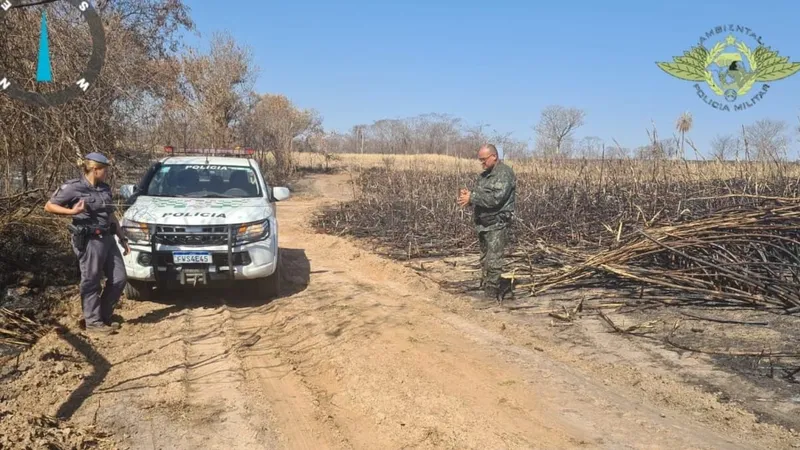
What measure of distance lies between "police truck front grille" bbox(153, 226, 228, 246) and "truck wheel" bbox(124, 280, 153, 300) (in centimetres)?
79

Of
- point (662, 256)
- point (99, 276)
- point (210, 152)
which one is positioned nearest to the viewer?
point (99, 276)

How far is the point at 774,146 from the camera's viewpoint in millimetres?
9977

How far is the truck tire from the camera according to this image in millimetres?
7176

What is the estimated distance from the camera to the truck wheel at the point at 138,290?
686 cm

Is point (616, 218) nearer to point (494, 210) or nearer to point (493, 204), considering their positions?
point (494, 210)

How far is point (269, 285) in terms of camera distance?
23.8ft

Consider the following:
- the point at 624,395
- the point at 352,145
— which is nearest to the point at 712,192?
the point at 624,395

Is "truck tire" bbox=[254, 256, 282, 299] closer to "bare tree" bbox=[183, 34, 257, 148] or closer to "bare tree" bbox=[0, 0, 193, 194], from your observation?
"bare tree" bbox=[0, 0, 193, 194]

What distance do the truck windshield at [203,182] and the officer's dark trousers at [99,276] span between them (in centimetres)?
162

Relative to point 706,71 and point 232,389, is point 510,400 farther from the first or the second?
point 706,71

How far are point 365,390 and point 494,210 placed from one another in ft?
11.6

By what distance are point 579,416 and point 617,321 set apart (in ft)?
8.89

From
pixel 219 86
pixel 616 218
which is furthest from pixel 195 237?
pixel 219 86

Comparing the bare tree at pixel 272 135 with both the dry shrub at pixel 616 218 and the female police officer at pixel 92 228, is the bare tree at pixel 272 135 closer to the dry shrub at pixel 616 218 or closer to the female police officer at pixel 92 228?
the dry shrub at pixel 616 218
